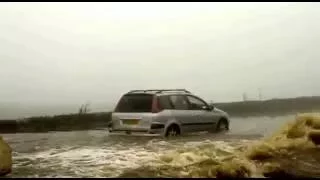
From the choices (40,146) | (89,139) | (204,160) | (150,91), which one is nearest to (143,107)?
(150,91)

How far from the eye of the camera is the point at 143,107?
10.9m

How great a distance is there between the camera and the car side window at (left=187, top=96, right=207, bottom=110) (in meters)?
11.4

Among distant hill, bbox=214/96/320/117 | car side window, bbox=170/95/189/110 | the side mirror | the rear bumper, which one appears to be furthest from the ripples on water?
car side window, bbox=170/95/189/110

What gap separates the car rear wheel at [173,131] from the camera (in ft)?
35.2

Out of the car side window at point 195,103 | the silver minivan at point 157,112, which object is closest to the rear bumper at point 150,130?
the silver minivan at point 157,112

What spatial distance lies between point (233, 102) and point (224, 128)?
6.23 feet

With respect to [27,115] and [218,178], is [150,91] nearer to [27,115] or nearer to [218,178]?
[27,115]

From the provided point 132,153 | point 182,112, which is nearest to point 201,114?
point 182,112

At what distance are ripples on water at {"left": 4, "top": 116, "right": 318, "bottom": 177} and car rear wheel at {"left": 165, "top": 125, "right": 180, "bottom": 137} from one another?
8.2 inches

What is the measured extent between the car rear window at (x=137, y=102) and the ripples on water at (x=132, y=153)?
0.71 m

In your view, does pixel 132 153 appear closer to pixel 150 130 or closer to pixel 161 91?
pixel 150 130

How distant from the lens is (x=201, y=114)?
38.7 feet

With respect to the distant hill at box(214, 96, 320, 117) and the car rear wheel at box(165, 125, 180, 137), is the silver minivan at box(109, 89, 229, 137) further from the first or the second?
the distant hill at box(214, 96, 320, 117)

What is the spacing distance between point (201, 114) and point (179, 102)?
2.79 feet
